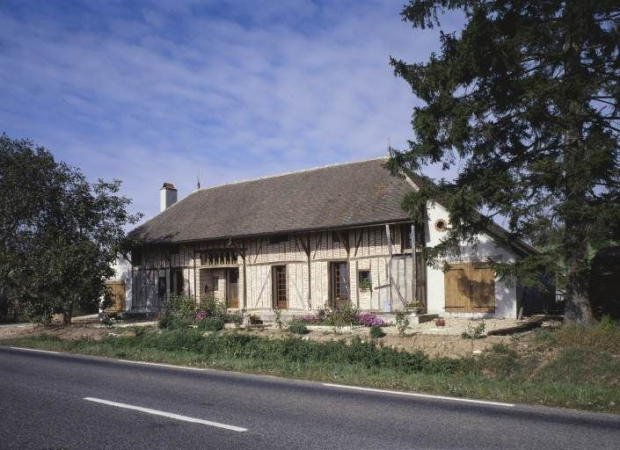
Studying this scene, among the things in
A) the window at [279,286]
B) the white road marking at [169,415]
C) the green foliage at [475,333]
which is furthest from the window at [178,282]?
the white road marking at [169,415]

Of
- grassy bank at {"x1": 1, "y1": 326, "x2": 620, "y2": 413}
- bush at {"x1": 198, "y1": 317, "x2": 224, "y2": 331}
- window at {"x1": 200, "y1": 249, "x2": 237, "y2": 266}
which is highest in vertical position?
window at {"x1": 200, "y1": 249, "x2": 237, "y2": 266}

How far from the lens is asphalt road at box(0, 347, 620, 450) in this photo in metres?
5.46

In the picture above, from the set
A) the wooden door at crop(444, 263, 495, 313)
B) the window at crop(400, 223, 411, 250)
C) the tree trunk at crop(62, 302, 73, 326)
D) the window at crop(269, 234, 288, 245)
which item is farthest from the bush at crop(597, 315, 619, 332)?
the tree trunk at crop(62, 302, 73, 326)

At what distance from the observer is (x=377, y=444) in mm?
5383

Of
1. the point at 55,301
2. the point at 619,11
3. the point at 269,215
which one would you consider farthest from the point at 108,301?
the point at 619,11

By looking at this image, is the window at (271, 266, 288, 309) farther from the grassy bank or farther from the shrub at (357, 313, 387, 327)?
the grassy bank

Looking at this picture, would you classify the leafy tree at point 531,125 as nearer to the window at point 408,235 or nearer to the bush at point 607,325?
the bush at point 607,325

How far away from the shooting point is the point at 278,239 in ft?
76.3

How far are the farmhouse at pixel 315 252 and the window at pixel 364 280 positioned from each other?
0.04 meters

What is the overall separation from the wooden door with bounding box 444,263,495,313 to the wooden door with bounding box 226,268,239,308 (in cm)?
960

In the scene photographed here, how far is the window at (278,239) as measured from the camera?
2305 cm

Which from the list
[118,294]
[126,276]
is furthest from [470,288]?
[118,294]

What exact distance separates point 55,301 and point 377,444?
19.4m

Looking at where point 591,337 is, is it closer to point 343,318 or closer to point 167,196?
point 343,318
